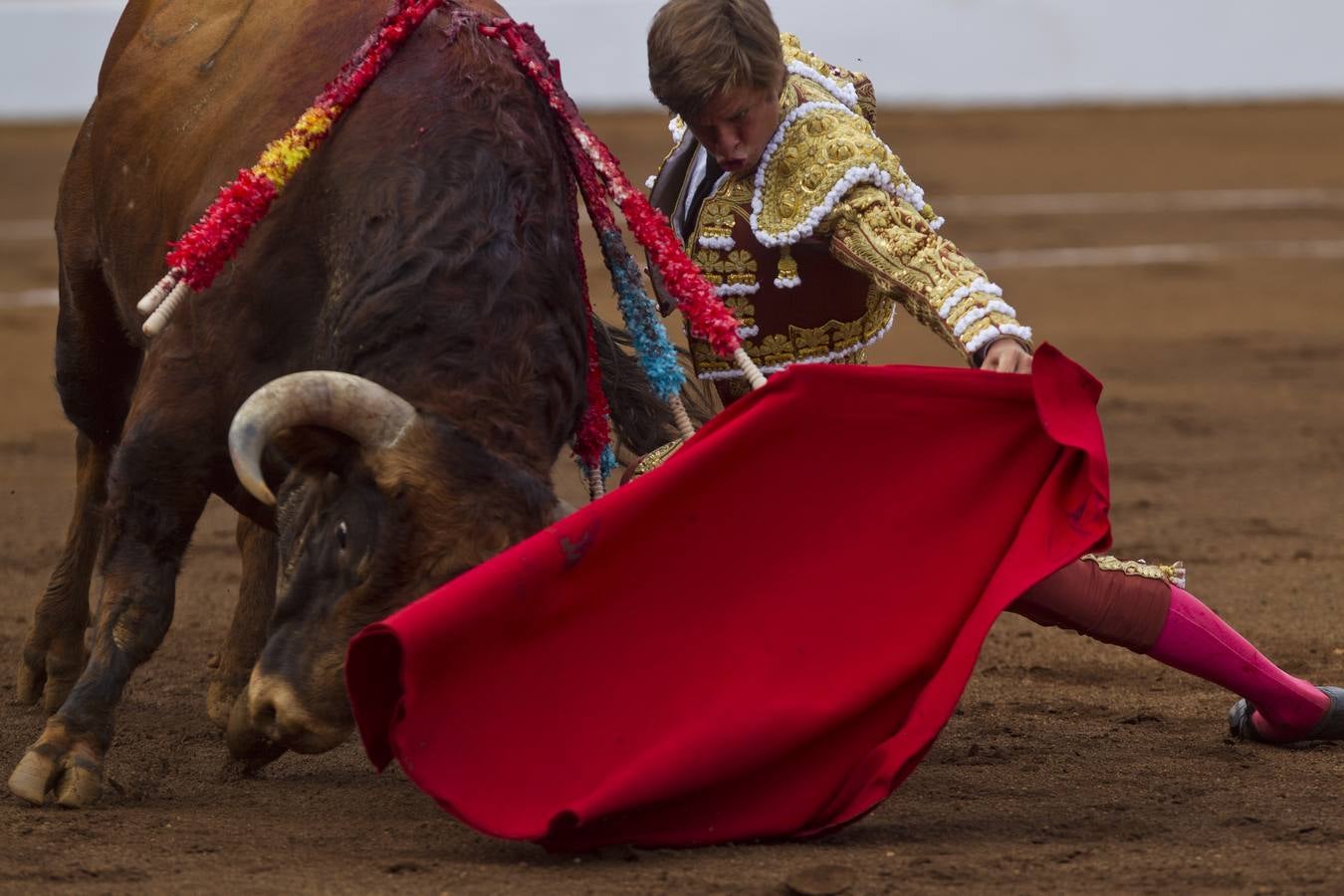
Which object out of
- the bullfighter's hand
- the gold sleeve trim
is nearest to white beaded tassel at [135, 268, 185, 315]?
the bullfighter's hand

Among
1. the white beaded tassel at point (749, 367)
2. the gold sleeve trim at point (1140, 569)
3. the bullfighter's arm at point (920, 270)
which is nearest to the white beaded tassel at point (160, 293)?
the white beaded tassel at point (749, 367)

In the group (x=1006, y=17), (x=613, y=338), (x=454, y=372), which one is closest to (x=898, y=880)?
(x=454, y=372)

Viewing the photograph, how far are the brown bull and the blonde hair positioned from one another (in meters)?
0.30

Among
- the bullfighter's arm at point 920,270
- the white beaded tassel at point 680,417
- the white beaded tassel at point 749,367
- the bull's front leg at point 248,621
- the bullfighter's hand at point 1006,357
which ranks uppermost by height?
the bullfighter's arm at point 920,270

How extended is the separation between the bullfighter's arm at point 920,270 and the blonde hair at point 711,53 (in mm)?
264

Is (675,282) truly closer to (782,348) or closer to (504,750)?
(782,348)

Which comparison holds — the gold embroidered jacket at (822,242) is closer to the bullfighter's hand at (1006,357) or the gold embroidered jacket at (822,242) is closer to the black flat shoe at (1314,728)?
the bullfighter's hand at (1006,357)

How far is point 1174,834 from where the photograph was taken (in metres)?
3.18

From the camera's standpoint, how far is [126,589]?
359 centimetres

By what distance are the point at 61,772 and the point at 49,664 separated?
969 millimetres

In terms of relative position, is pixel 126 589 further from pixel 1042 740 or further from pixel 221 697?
pixel 1042 740

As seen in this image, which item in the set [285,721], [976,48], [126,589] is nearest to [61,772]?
[126,589]

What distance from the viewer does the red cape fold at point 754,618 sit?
9.86ft

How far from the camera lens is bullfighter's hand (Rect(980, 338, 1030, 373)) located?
3217 millimetres
